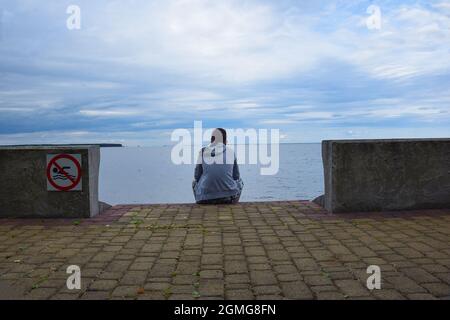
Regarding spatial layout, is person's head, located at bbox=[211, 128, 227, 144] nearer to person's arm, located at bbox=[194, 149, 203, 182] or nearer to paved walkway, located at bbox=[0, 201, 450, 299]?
person's arm, located at bbox=[194, 149, 203, 182]

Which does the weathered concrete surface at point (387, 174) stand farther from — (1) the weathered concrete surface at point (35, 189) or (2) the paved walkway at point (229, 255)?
(1) the weathered concrete surface at point (35, 189)

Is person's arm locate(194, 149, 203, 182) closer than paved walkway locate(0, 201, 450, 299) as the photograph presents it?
No

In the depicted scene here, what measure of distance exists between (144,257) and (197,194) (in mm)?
3945

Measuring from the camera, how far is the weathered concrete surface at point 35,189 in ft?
25.2

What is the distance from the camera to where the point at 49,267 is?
5016 mm

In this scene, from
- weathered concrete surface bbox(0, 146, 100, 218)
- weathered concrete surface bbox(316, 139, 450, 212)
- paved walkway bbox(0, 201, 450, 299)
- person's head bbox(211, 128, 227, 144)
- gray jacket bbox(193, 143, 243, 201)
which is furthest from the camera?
person's head bbox(211, 128, 227, 144)

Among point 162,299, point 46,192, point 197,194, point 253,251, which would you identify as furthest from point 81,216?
point 162,299

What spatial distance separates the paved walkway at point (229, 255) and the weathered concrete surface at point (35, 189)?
296 millimetres

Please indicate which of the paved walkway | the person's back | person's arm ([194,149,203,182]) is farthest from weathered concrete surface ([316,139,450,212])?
person's arm ([194,149,203,182])

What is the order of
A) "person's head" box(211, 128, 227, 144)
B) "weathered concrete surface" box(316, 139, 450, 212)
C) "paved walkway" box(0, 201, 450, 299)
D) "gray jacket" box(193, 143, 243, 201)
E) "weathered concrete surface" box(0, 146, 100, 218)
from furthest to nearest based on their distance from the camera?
"person's head" box(211, 128, 227, 144) → "gray jacket" box(193, 143, 243, 201) → "weathered concrete surface" box(316, 139, 450, 212) → "weathered concrete surface" box(0, 146, 100, 218) → "paved walkway" box(0, 201, 450, 299)

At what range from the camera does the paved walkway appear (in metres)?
4.25

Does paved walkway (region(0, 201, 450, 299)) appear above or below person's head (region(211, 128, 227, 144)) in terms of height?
below

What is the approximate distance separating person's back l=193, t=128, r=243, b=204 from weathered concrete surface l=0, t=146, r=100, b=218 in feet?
7.51
